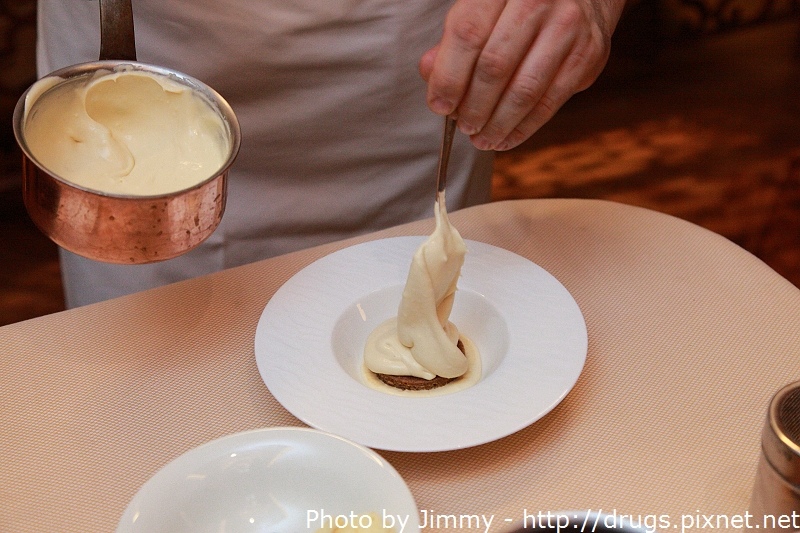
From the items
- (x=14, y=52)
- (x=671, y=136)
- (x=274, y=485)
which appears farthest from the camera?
(x=671, y=136)

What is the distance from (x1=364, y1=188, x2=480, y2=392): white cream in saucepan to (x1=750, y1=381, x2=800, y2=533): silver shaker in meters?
0.35

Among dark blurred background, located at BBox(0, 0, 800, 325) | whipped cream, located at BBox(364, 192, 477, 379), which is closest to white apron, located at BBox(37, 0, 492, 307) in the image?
whipped cream, located at BBox(364, 192, 477, 379)

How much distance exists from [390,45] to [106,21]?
46 centimetres

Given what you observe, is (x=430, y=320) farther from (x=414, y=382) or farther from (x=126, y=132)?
(x=126, y=132)

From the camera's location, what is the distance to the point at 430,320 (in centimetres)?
90

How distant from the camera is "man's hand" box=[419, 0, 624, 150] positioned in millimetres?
875

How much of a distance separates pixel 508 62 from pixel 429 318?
278 mm

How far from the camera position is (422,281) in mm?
893

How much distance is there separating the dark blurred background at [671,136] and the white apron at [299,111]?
0.95 meters

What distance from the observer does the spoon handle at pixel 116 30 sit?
828 millimetres

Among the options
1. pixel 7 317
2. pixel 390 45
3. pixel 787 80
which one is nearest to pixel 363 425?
pixel 390 45

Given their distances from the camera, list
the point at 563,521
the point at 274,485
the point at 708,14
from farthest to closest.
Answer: the point at 708,14
the point at 274,485
the point at 563,521

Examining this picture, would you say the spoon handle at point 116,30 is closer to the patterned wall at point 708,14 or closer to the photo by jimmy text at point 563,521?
the photo by jimmy text at point 563,521

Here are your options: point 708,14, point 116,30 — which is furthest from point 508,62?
point 708,14
